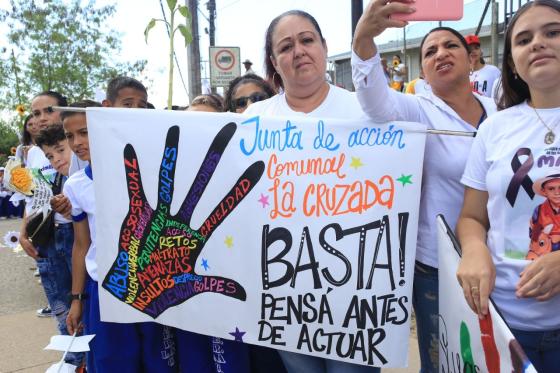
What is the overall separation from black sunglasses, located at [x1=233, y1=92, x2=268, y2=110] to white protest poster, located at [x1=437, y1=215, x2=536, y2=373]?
4.37 feet

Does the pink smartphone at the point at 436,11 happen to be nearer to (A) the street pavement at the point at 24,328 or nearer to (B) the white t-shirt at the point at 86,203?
(B) the white t-shirt at the point at 86,203

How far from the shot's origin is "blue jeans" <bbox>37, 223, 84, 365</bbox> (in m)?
3.31

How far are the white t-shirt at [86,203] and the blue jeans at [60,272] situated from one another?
37.0 inches

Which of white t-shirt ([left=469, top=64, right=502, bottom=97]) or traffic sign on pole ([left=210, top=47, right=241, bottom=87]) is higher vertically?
traffic sign on pole ([left=210, top=47, right=241, bottom=87])

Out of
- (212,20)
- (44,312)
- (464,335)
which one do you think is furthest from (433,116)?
(212,20)

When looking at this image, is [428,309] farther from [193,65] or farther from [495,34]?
[495,34]

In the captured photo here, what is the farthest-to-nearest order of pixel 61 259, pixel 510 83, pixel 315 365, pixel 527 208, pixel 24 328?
pixel 24 328
pixel 61 259
pixel 315 365
pixel 510 83
pixel 527 208

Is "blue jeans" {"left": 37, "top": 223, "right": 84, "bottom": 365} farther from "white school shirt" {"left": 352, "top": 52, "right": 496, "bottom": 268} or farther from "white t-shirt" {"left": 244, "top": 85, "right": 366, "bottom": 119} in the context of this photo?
"white school shirt" {"left": 352, "top": 52, "right": 496, "bottom": 268}

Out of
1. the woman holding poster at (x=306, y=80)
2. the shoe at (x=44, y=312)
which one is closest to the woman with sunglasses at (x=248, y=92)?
the woman holding poster at (x=306, y=80)

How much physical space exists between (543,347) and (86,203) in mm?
1961

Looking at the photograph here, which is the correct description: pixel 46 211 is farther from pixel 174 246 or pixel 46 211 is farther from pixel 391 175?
pixel 391 175

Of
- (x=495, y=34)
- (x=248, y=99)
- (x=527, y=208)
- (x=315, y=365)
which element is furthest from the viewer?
(x=495, y=34)

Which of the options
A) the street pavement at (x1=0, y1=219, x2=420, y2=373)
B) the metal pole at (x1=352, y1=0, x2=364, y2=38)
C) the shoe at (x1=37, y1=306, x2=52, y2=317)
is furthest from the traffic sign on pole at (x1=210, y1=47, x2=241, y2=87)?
the shoe at (x1=37, y1=306, x2=52, y2=317)

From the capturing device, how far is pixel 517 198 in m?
1.45
